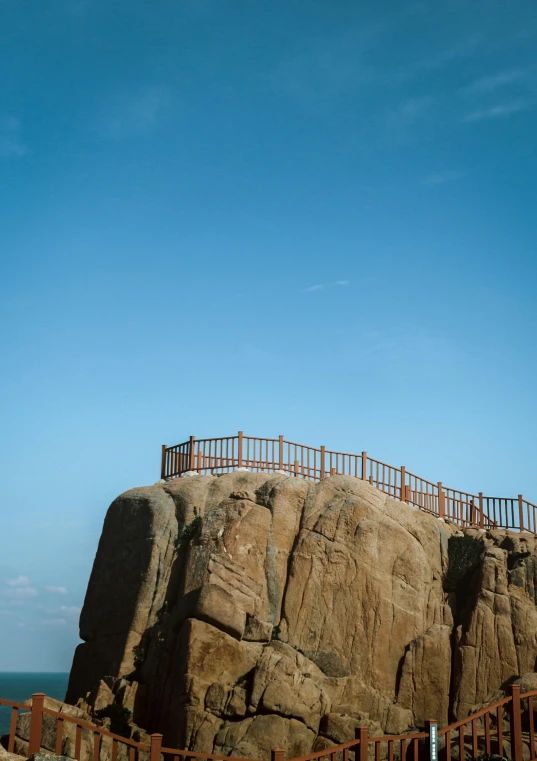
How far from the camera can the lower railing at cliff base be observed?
1672 cm

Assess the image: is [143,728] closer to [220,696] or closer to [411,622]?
[220,696]

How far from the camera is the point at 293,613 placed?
27484 mm

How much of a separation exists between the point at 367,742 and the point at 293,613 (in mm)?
10940

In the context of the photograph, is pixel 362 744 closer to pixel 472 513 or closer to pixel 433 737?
pixel 433 737

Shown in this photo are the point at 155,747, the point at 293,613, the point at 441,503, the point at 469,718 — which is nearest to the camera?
the point at 155,747

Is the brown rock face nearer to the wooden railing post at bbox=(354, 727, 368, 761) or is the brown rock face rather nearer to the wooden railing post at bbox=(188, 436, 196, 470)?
the wooden railing post at bbox=(188, 436, 196, 470)

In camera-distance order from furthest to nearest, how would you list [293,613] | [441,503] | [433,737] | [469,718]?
1. [441,503]
2. [293,613]
3. [469,718]
4. [433,737]

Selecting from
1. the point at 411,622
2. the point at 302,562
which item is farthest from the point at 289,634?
the point at 411,622

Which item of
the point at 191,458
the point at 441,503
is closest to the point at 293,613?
the point at 191,458

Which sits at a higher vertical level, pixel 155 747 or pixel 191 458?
pixel 191 458

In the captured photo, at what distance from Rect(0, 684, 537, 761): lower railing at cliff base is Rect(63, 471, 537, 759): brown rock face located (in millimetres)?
1570

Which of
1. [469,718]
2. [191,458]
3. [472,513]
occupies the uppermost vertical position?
[191,458]

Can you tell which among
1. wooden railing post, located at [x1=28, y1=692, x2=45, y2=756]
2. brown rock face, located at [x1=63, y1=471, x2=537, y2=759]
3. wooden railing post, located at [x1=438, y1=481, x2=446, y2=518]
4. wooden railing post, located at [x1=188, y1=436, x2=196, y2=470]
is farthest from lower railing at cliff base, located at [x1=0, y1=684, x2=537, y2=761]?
wooden railing post, located at [x1=188, y1=436, x2=196, y2=470]

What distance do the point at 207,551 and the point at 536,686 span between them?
10.7 metres
